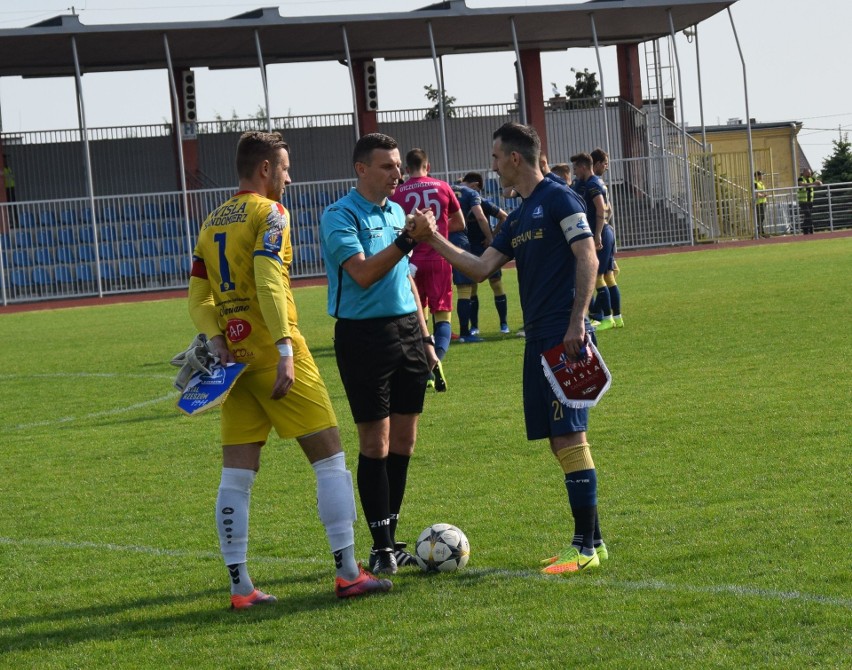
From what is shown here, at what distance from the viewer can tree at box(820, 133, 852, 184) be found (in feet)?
187

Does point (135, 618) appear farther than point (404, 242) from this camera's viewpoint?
No

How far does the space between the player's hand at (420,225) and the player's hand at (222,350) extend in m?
0.93

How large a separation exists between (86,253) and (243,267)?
28.6 metres

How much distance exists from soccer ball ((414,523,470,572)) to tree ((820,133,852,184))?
5516 centimetres

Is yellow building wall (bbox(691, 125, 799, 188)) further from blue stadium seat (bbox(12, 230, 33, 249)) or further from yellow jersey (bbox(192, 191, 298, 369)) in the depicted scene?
yellow jersey (bbox(192, 191, 298, 369))

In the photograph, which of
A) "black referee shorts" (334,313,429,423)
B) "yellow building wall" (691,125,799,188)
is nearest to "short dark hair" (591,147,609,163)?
"black referee shorts" (334,313,429,423)

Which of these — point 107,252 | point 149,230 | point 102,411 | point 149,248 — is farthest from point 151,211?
point 102,411

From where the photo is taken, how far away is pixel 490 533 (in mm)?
6215

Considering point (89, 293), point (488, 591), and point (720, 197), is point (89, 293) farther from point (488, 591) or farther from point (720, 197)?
point (488, 591)

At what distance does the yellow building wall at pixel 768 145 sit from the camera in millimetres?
55781

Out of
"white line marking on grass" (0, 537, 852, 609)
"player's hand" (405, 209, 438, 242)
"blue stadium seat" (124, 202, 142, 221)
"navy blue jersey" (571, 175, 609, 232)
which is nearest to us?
"white line marking on grass" (0, 537, 852, 609)

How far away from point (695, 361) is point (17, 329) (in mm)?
15375

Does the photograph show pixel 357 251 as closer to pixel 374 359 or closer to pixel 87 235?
pixel 374 359

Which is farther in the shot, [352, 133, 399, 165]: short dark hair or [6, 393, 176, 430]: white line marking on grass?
[6, 393, 176, 430]: white line marking on grass
